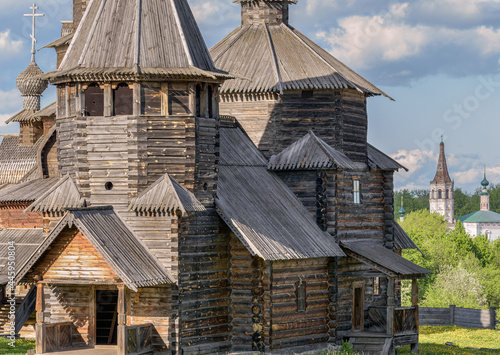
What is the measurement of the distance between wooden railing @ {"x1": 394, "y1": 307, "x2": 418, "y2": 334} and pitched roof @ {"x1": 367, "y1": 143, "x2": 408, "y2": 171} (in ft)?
16.2

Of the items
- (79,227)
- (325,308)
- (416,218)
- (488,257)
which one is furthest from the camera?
(416,218)

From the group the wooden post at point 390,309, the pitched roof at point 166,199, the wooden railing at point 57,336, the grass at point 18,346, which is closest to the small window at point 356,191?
the wooden post at point 390,309

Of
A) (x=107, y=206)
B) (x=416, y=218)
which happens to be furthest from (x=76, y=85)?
(x=416, y=218)

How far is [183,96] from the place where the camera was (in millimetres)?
26234

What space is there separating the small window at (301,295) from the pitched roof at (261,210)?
0.97 meters

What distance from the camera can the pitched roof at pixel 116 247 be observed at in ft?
79.2

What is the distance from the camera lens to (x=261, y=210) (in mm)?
28938

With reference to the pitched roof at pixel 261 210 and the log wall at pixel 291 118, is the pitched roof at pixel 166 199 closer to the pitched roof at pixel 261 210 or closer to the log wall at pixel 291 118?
the pitched roof at pixel 261 210

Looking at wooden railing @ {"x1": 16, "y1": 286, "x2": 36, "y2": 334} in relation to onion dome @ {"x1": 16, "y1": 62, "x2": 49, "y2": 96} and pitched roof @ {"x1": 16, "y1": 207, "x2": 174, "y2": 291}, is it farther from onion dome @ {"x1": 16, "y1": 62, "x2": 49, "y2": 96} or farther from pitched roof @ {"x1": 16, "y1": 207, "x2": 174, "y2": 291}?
onion dome @ {"x1": 16, "y1": 62, "x2": 49, "y2": 96}

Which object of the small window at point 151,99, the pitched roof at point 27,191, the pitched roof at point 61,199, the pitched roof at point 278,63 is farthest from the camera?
the pitched roof at point 27,191

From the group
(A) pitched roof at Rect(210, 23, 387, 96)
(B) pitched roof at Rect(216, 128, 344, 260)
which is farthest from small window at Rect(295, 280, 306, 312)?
(A) pitched roof at Rect(210, 23, 387, 96)

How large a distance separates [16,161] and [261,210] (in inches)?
599

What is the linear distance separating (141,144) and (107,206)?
1.84 metres

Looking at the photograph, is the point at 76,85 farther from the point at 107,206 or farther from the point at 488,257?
the point at 488,257
